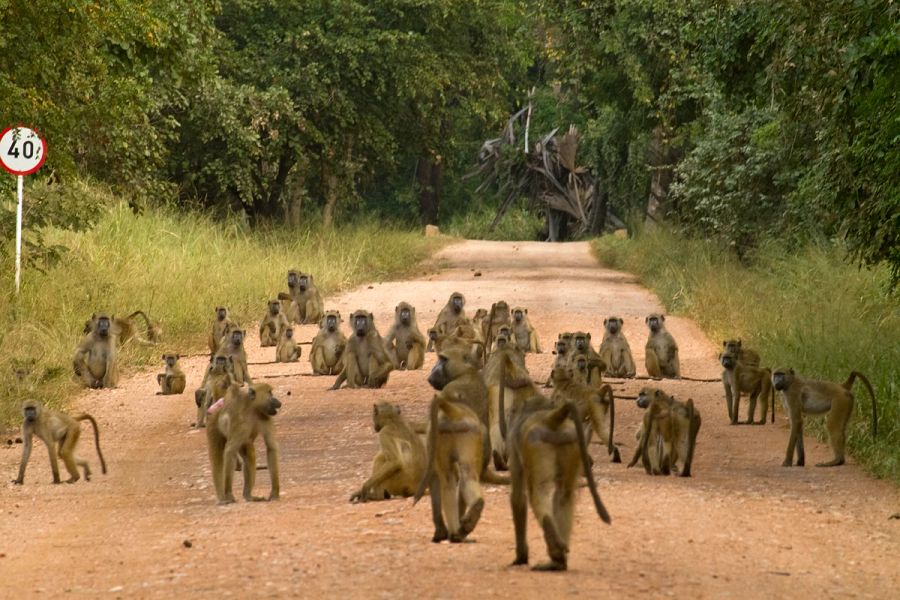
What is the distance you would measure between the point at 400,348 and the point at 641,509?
8.35 metres

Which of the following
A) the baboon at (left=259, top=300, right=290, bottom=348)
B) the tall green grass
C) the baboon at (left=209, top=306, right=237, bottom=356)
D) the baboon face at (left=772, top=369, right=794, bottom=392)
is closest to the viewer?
the baboon face at (left=772, top=369, right=794, bottom=392)

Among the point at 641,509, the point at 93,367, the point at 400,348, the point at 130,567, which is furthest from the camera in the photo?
the point at 400,348

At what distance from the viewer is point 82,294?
2098 cm

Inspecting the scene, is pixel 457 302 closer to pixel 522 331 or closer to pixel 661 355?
pixel 522 331

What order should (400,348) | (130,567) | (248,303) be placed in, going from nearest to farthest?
(130,567) < (400,348) < (248,303)

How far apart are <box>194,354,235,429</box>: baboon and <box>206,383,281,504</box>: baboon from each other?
2.63 m

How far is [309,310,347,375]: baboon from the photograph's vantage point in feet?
56.3

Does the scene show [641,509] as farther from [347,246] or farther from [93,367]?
[347,246]

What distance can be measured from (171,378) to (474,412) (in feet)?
26.4

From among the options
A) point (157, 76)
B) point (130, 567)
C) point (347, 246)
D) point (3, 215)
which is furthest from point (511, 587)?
point (347, 246)

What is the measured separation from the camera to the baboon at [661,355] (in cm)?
1705

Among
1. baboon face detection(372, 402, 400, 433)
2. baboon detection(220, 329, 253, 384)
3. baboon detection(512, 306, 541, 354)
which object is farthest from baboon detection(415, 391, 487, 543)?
baboon detection(512, 306, 541, 354)

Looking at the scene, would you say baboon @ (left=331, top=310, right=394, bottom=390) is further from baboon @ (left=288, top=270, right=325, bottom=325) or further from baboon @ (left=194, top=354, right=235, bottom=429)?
baboon @ (left=288, top=270, right=325, bottom=325)

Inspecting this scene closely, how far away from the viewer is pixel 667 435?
11039 mm
